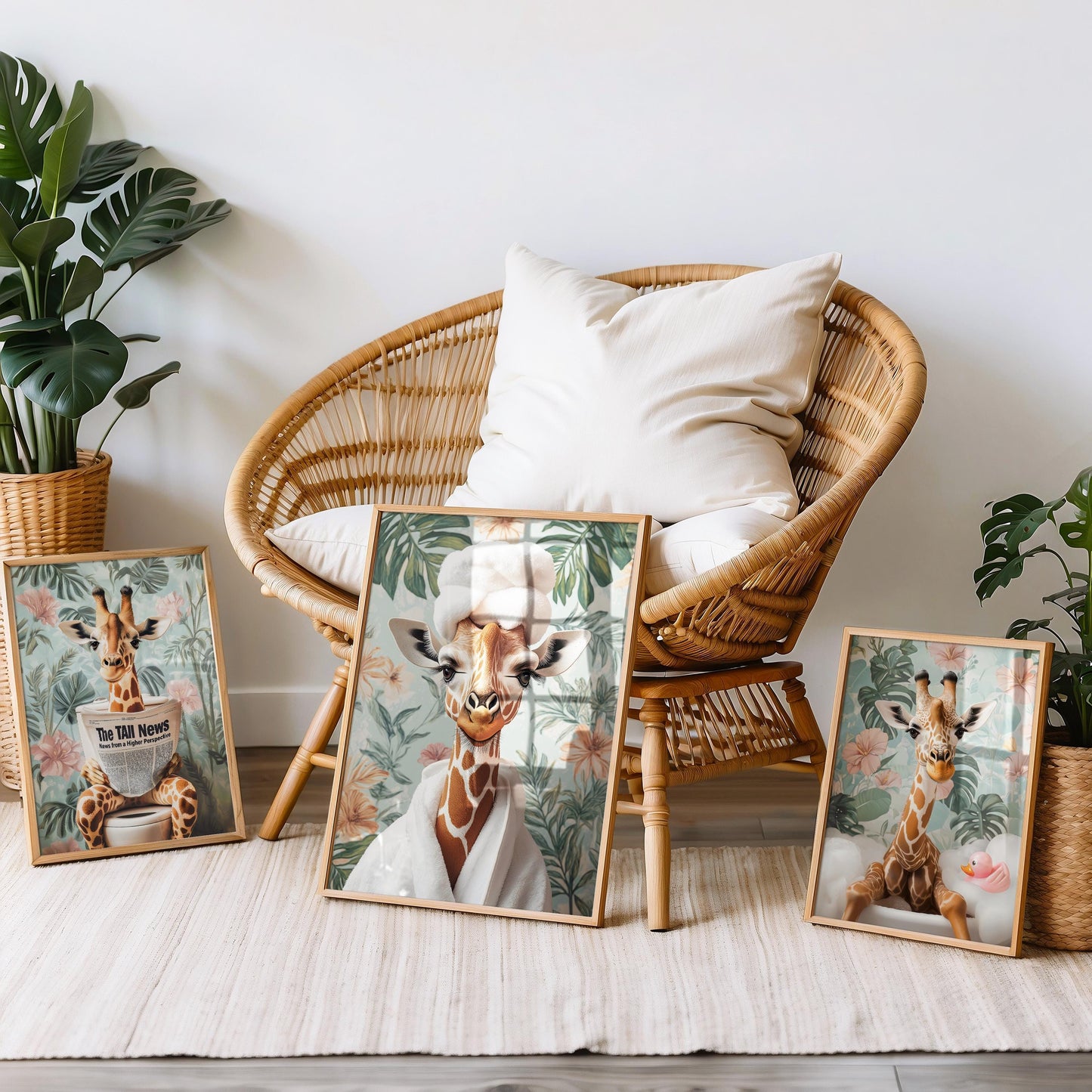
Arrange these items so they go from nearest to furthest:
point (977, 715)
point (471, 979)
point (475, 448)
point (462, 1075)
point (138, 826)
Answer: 1. point (462, 1075)
2. point (471, 979)
3. point (977, 715)
4. point (138, 826)
5. point (475, 448)

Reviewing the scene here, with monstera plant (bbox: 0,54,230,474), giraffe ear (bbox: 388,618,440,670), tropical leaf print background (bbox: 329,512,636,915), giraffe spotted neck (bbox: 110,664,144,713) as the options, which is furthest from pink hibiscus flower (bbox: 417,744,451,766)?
monstera plant (bbox: 0,54,230,474)

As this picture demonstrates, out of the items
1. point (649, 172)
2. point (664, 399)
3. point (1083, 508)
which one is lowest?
point (1083, 508)

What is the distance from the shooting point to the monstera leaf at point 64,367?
1417mm

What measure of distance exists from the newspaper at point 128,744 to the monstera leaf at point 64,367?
44 centimetres

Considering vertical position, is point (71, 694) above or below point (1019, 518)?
below

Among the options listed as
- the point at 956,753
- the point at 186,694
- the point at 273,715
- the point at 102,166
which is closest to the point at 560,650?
the point at 956,753

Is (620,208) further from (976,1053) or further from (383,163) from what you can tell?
(976,1053)

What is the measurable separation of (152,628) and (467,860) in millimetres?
619

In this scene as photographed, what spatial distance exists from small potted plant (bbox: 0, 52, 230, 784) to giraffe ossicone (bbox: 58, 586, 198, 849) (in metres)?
0.19

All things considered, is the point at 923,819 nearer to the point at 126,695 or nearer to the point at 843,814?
the point at 843,814

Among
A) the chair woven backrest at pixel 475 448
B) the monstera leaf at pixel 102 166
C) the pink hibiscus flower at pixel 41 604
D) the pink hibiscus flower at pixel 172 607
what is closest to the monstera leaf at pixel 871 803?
the chair woven backrest at pixel 475 448

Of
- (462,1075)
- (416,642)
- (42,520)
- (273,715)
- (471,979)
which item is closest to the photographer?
(462,1075)

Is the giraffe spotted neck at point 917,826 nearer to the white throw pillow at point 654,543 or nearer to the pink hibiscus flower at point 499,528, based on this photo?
the white throw pillow at point 654,543

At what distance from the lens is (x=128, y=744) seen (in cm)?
147
